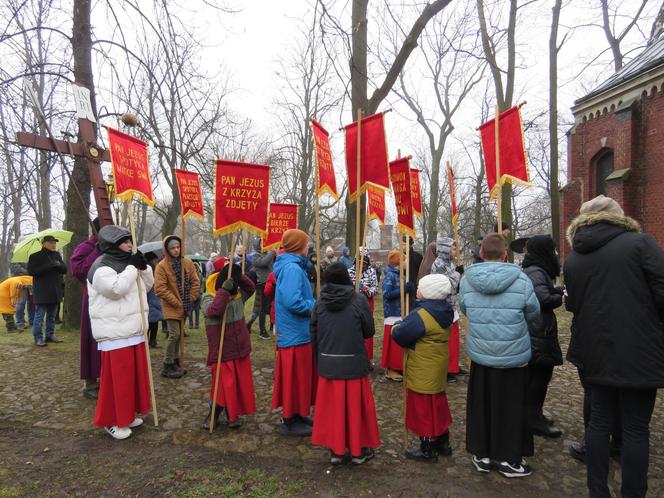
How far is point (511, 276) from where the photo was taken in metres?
3.13

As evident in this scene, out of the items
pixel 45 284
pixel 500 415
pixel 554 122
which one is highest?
pixel 554 122

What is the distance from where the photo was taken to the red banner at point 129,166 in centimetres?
440

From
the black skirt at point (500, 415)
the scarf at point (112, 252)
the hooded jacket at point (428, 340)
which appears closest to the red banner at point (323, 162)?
the hooded jacket at point (428, 340)

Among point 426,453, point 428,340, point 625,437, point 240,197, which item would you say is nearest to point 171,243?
point 240,197

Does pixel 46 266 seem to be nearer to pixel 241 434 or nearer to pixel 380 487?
pixel 241 434

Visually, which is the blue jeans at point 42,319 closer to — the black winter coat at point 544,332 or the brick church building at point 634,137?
the black winter coat at point 544,332

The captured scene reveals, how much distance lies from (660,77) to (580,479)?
46.5 feet

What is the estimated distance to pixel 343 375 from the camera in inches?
133

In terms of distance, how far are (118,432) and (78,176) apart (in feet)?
19.6

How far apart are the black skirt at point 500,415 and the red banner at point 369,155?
81.8 inches

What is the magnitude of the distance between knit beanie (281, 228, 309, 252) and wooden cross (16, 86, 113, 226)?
2717mm

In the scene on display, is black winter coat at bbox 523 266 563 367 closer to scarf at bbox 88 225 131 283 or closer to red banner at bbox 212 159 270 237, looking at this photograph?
red banner at bbox 212 159 270 237

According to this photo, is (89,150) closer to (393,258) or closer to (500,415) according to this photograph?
(393,258)

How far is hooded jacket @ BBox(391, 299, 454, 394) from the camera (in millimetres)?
3381
